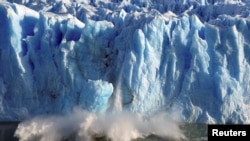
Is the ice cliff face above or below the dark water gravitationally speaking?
above

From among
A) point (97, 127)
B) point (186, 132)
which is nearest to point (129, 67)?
point (97, 127)

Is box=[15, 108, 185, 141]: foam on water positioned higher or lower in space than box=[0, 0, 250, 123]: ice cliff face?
lower

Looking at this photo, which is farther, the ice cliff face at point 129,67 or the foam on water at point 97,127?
the ice cliff face at point 129,67

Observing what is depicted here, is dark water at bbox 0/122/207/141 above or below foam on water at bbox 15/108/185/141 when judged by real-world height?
below

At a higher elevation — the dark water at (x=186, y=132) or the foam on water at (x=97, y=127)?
the foam on water at (x=97, y=127)

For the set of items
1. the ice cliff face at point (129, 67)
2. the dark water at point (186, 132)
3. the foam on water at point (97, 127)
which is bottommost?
the dark water at point (186, 132)

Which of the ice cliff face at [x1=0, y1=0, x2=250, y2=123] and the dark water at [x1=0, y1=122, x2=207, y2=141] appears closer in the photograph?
the dark water at [x1=0, y1=122, x2=207, y2=141]

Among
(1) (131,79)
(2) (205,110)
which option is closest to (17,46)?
(1) (131,79)

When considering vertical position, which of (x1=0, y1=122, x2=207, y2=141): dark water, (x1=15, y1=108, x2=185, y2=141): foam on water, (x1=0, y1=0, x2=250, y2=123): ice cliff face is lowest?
(x1=0, y1=122, x2=207, y2=141): dark water

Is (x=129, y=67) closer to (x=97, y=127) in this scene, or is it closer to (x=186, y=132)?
(x=97, y=127)
